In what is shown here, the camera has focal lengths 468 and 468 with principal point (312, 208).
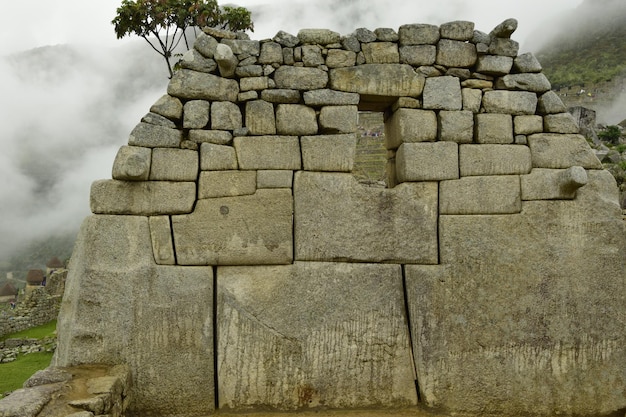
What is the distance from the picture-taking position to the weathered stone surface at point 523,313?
5.10m

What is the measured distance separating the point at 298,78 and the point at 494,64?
2.27 meters

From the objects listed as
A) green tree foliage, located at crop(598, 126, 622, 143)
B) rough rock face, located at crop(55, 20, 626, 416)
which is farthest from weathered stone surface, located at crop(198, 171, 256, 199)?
green tree foliage, located at crop(598, 126, 622, 143)

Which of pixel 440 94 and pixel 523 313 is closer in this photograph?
pixel 523 313

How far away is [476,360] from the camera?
16.8ft

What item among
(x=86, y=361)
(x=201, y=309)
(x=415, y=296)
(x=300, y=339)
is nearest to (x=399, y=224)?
(x=415, y=296)

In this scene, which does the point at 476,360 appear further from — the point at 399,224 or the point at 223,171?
the point at 223,171

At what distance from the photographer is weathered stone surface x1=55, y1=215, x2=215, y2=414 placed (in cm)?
486

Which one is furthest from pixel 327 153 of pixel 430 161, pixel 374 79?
pixel 430 161

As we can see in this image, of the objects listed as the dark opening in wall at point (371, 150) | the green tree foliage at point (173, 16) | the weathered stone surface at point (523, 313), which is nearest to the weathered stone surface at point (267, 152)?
the weathered stone surface at point (523, 313)

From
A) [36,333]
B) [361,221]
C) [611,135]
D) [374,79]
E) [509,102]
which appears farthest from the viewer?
[611,135]

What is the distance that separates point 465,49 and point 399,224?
2.18 m

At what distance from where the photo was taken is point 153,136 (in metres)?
4.98

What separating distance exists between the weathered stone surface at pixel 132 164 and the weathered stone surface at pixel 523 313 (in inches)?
120

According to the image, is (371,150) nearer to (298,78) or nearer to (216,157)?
(298,78)
